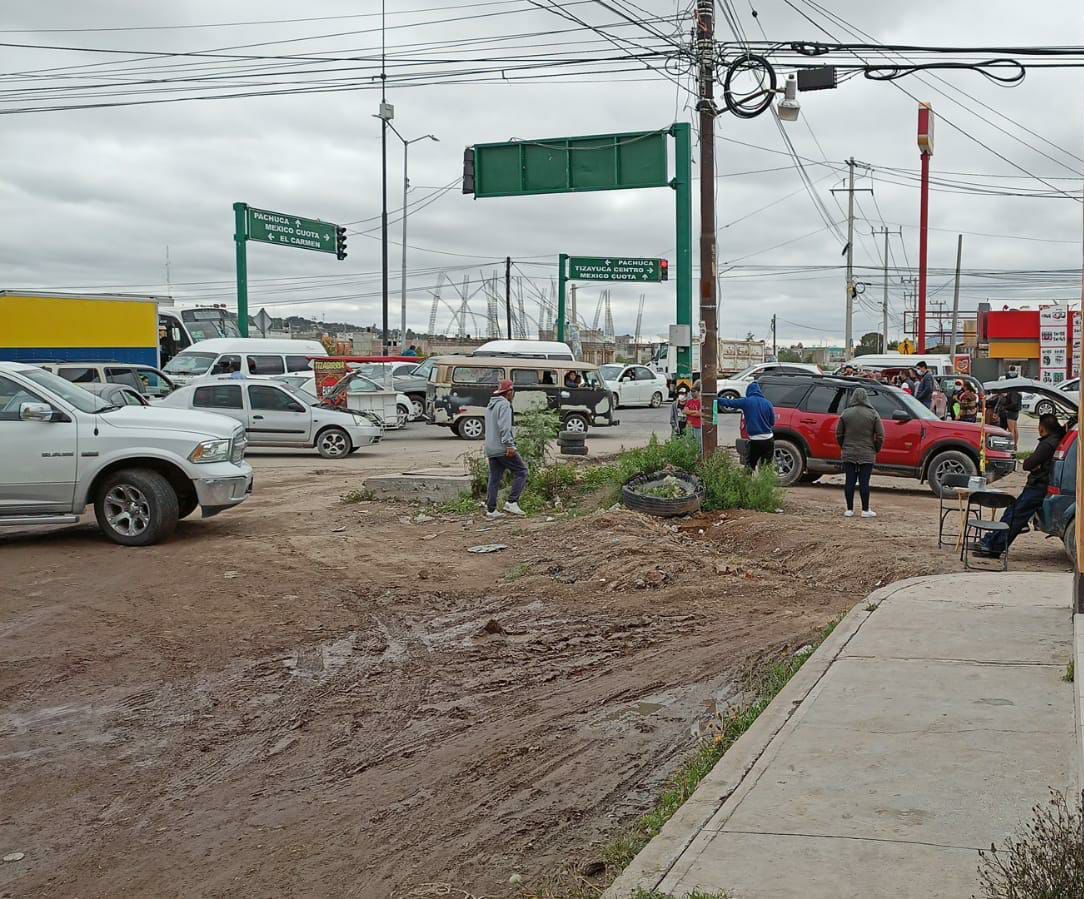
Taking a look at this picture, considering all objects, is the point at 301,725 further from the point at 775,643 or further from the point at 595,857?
the point at 775,643

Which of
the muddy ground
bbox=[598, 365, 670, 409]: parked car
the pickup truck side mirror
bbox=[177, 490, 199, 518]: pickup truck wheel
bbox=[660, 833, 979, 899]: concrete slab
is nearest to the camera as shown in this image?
bbox=[660, 833, 979, 899]: concrete slab

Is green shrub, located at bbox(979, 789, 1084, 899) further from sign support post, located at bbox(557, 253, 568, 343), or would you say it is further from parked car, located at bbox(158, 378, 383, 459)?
sign support post, located at bbox(557, 253, 568, 343)

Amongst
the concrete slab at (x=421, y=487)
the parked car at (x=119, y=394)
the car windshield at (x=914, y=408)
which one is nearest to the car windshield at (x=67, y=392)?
the concrete slab at (x=421, y=487)

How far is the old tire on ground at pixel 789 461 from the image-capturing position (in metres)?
17.7

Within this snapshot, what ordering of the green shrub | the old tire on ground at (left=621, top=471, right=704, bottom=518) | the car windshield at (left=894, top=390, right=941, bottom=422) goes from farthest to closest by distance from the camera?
1. the car windshield at (left=894, top=390, right=941, bottom=422)
2. the old tire on ground at (left=621, top=471, right=704, bottom=518)
3. the green shrub

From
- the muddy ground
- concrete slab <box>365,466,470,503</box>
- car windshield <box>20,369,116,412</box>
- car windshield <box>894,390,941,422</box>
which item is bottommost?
the muddy ground

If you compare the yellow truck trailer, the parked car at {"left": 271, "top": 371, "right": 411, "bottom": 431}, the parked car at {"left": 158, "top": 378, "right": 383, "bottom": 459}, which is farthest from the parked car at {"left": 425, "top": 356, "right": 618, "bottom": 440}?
the yellow truck trailer

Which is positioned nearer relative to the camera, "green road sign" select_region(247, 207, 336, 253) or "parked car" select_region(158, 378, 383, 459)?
"parked car" select_region(158, 378, 383, 459)

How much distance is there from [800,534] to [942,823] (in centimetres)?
789

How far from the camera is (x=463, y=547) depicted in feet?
40.0

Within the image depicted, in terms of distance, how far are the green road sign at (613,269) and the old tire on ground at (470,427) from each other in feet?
58.3

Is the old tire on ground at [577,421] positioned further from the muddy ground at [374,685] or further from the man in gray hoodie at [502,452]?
the muddy ground at [374,685]

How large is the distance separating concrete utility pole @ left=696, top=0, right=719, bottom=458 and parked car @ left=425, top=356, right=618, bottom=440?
1085 centimetres

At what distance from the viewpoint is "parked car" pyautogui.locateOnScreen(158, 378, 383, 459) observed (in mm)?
22703
